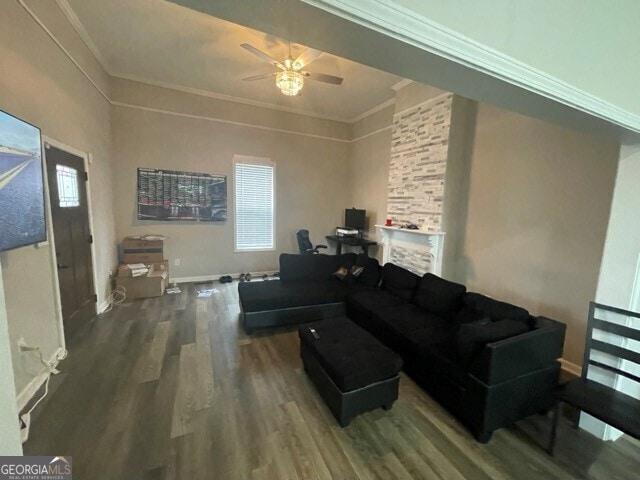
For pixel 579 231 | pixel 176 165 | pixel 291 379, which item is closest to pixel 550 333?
pixel 579 231

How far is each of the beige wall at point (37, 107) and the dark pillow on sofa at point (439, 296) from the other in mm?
3502

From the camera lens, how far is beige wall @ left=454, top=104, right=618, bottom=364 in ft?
8.02

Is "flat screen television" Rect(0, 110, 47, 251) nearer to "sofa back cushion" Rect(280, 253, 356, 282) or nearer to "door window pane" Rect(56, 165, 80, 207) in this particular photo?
"door window pane" Rect(56, 165, 80, 207)

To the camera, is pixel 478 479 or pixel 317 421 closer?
pixel 478 479

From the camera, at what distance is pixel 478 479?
1.51 m

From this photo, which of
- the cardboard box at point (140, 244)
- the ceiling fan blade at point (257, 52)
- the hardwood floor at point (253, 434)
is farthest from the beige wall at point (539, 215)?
the cardboard box at point (140, 244)

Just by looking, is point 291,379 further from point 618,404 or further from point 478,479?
point 618,404

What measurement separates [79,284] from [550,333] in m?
4.56

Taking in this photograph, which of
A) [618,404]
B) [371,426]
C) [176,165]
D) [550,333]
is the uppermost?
[176,165]

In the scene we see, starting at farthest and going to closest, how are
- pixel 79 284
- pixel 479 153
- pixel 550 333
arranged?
pixel 479 153 < pixel 79 284 < pixel 550 333

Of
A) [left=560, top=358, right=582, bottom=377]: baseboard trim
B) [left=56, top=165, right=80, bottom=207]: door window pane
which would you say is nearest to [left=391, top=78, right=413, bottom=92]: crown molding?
[left=560, top=358, right=582, bottom=377]: baseboard trim

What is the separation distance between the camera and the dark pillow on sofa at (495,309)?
208 cm

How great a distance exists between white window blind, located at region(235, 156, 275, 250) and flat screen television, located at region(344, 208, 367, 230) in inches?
64.7

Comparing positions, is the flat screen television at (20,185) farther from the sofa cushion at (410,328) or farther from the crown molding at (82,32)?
the sofa cushion at (410,328)
